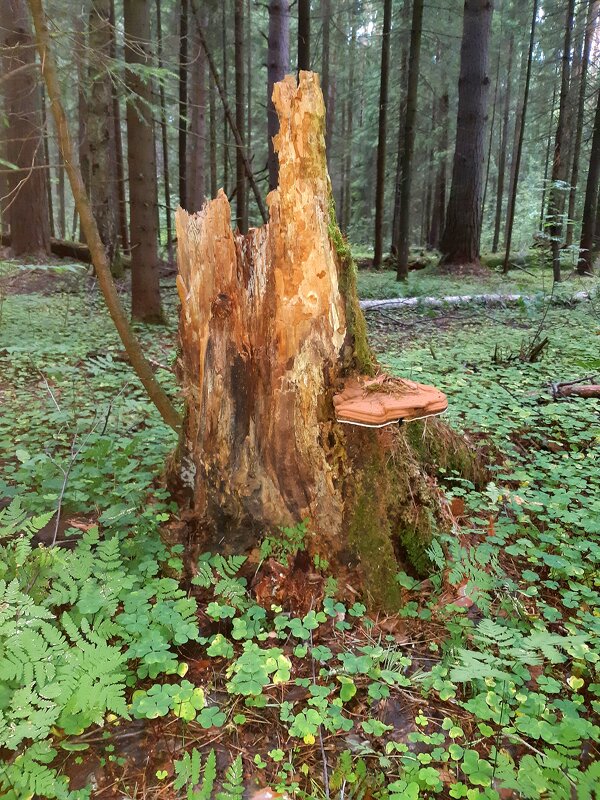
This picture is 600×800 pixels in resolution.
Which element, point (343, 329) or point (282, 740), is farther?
point (343, 329)

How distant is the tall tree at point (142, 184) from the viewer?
6871 millimetres

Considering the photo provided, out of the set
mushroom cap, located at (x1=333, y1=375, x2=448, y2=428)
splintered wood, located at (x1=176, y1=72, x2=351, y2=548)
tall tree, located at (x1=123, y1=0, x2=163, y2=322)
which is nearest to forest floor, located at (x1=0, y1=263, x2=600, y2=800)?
splintered wood, located at (x1=176, y1=72, x2=351, y2=548)

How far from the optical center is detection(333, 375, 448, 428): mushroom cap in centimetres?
223

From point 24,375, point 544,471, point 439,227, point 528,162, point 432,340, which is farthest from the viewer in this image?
point 528,162

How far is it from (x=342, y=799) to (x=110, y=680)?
2.93 feet

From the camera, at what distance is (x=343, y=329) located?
8.66 ft

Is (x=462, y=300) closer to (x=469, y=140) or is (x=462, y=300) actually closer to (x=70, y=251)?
(x=469, y=140)

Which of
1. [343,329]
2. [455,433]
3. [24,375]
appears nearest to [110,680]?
[343,329]

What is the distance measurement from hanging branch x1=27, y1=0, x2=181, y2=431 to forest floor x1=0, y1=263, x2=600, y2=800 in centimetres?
56

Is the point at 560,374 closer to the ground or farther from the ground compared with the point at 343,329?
closer to the ground

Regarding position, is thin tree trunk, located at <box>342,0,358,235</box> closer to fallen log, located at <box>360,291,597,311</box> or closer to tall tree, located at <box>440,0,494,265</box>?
tall tree, located at <box>440,0,494,265</box>

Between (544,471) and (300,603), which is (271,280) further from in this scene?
(544,471)

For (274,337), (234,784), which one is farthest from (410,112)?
(234,784)

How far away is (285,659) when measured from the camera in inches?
83.8
